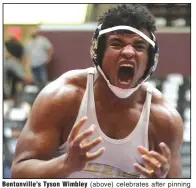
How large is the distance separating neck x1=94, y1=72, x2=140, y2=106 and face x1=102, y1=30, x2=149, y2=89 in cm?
3

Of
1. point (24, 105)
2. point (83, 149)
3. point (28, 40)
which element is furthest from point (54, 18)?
point (83, 149)

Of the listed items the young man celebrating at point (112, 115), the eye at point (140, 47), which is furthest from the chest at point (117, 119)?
the eye at point (140, 47)

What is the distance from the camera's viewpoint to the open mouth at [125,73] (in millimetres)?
692

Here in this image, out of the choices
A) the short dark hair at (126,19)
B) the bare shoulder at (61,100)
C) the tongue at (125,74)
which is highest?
the short dark hair at (126,19)

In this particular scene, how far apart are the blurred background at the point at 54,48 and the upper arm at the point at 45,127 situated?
6 cm

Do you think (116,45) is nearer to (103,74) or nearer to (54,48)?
(103,74)

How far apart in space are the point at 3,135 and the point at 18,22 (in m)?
0.21

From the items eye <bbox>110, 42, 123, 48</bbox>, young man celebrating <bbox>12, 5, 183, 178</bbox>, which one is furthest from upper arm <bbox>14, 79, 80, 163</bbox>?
eye <bbox>110, 42, 123, 48</bbox>

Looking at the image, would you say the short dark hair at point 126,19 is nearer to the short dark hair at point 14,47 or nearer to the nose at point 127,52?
the nose at point 127,52

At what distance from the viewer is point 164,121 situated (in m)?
0.73

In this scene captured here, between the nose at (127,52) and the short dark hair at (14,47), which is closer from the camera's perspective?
the nose at (127,52)

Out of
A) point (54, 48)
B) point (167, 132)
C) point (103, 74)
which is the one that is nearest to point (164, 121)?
point (167, 132)

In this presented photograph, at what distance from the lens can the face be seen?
69 centimetres
